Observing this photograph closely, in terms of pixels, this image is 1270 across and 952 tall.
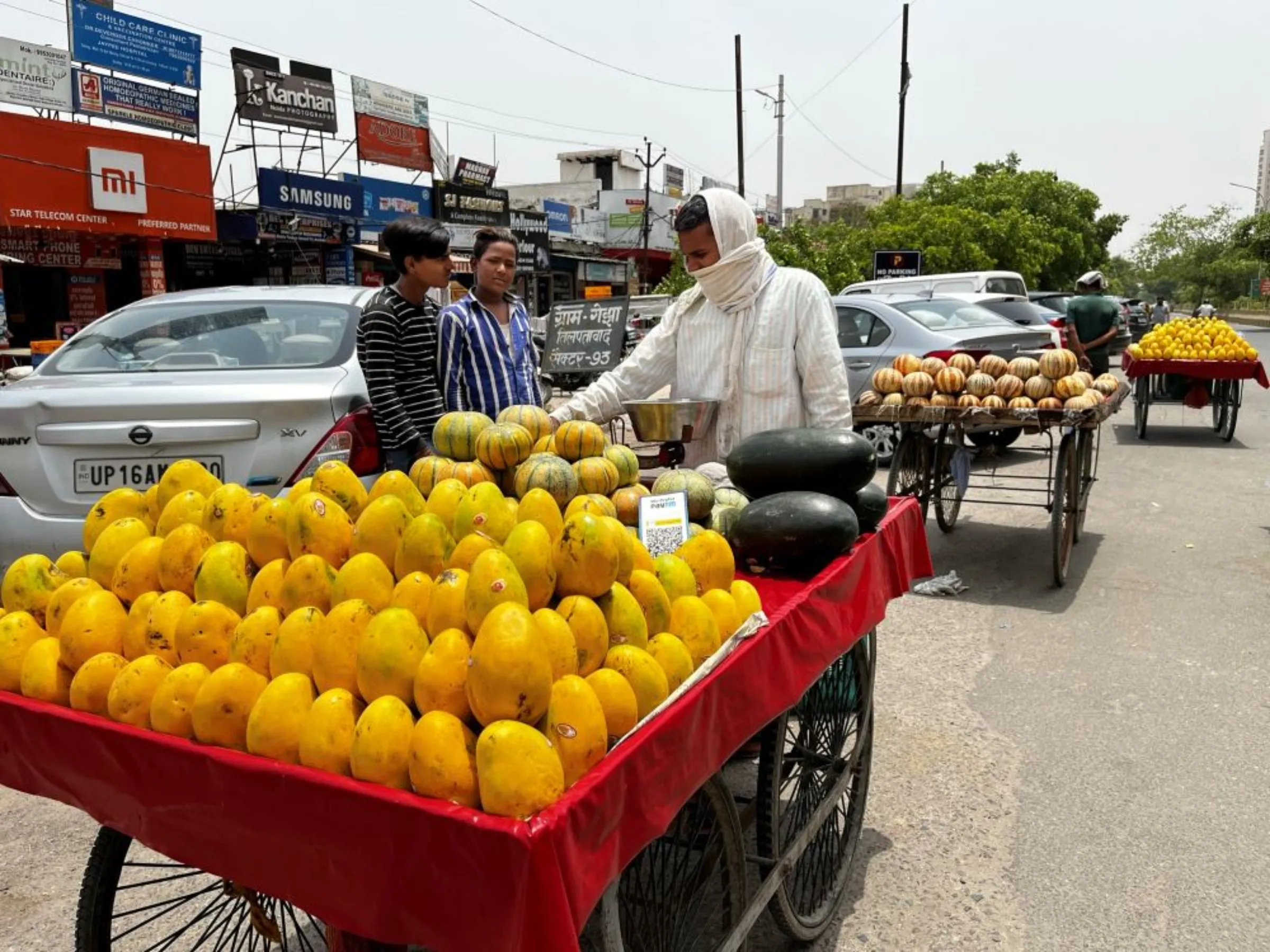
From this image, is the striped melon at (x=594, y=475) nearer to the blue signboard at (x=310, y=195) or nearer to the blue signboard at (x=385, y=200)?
the blue signboard at (x=310, y=195)

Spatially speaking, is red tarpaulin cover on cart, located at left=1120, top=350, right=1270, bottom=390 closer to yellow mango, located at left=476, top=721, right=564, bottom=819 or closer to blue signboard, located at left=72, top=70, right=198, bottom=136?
yellow mango, located at left=476, top=721, right=564, bottom=819

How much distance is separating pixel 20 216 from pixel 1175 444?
16672 mm

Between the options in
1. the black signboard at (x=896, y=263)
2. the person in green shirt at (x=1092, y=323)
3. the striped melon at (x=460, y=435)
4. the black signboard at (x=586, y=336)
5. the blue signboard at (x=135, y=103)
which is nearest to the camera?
the striped melon at (x=460, y=435)

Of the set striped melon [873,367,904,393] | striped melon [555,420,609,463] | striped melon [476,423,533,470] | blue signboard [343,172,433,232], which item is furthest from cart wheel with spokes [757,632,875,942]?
blue signboard [343,172,433,232]

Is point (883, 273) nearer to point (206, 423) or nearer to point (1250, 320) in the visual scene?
point (206, 423)

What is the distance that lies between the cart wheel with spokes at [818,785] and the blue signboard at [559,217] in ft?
109

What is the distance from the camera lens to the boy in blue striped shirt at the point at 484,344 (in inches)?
162

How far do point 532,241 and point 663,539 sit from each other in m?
28.0

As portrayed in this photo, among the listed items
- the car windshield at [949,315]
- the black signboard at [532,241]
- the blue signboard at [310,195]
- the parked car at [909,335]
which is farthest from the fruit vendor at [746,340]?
the black signboard at [532,241]

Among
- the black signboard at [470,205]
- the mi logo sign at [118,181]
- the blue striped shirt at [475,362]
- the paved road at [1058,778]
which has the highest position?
the black signboard at [470,205]

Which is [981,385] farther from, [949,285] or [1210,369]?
[949,285]

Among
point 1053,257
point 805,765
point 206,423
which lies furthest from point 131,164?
point 1053,257

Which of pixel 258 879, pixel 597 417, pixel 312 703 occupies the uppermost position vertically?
pixel 597 417

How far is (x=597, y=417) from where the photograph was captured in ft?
10.8
